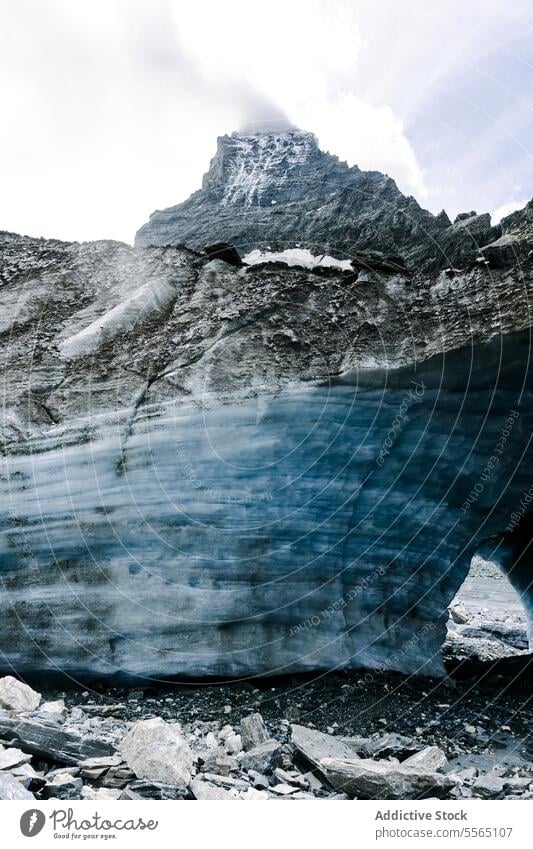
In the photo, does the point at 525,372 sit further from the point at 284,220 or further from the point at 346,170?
the point at 346,170

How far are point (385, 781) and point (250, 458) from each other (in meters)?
4.11

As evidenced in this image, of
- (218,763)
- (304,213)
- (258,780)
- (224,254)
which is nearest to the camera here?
(258,780)

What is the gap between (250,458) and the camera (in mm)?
8312

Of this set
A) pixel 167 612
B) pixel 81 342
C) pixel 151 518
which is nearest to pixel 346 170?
pixel 81 342

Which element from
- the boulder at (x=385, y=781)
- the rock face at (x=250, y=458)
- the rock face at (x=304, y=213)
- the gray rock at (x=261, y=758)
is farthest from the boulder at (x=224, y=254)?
the boulder at (x=385, y=781)

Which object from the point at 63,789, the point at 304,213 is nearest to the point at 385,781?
the point at 63,789

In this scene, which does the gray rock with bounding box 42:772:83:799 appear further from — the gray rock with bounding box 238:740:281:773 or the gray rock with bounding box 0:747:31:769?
the gray rock with bounding box 238:740:281:773

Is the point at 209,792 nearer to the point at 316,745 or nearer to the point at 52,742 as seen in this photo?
the point at 52,742

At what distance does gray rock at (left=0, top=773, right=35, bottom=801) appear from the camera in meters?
4.66

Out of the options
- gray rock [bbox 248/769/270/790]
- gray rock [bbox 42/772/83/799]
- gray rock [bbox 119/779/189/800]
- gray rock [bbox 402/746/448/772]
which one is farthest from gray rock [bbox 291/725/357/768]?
gray rock [bbox 42/772/83/799]

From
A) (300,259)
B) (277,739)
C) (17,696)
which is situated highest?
(300,259)

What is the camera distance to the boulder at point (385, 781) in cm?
547

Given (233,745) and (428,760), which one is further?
(233,745)
